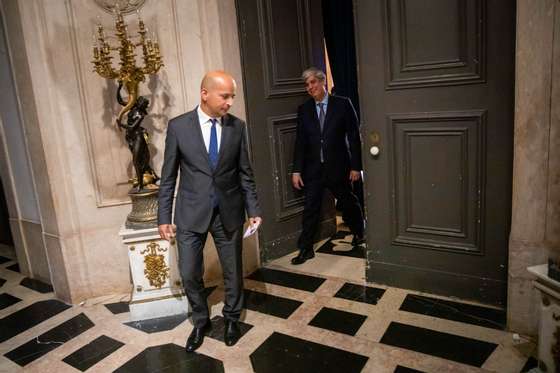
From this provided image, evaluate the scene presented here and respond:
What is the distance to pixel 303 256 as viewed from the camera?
3818mm

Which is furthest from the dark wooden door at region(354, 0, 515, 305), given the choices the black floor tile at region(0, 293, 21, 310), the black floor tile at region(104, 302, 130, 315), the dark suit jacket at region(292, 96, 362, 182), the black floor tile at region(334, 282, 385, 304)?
the black floor tile at region(0, 293, 21, 310)

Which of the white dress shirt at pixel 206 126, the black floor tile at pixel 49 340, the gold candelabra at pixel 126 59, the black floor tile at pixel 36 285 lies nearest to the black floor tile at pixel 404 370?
the white dress shirt at pixel 206 126

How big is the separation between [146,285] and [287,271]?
45.4 inches

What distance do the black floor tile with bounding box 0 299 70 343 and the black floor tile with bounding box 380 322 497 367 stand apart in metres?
2.34

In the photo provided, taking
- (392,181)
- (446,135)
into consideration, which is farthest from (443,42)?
(392,181)

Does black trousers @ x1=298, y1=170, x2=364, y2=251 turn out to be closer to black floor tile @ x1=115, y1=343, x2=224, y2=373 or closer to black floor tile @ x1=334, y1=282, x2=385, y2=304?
black floor tile @ x1=334, y1=282, x2=385, y2=304

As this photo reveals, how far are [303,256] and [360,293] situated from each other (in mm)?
793

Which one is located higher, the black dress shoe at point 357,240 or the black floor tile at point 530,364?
the black dress shoe at point 357,240

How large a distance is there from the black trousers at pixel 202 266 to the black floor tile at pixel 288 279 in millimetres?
747

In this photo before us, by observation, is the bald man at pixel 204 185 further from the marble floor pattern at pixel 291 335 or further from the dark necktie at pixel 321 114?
the dark necktie at pixel 321 114

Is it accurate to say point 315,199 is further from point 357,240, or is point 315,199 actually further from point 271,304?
point 271,304

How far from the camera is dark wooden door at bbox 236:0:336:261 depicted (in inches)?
139

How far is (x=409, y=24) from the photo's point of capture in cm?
274

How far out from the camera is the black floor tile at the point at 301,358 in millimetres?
2316
